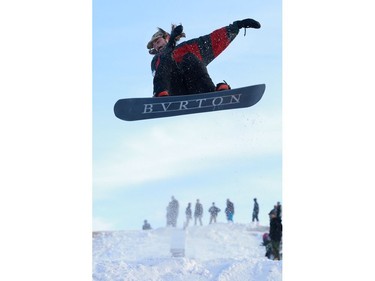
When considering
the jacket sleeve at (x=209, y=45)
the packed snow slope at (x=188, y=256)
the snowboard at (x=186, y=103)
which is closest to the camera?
the packed snow slope at (x=188, y=256)

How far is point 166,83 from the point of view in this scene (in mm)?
6484

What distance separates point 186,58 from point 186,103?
0.45m

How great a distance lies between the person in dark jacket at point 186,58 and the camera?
6484mm

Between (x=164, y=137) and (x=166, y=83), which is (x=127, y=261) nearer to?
(x=164, y=137)

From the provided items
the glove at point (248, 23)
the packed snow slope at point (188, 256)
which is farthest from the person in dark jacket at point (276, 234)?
the glove at point (248, 23)

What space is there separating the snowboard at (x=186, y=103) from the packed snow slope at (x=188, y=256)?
1079 millimetres

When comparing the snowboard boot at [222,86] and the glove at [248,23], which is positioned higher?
the glove at [248,23]

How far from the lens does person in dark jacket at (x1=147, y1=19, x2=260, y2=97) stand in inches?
255

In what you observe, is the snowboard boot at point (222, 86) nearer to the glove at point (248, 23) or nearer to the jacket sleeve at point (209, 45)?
the jacket sleeve at point (209, 45)
